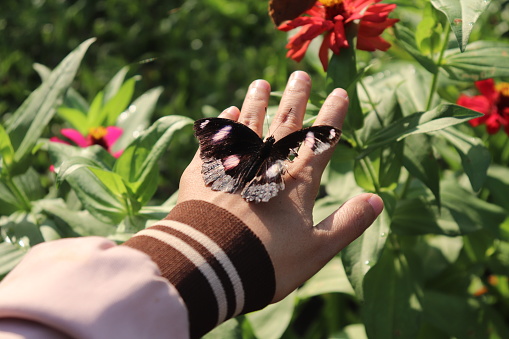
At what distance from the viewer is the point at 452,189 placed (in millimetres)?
1386

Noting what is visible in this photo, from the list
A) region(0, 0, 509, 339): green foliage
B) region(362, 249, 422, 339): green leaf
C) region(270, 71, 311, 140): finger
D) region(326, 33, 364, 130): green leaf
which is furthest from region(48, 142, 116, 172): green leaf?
region(362, 249, 422, 339): green leaf

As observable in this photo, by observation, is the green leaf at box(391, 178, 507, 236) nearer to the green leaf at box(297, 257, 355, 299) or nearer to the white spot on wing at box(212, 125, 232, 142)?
the green leaf at box(297, 257, 355, 299)

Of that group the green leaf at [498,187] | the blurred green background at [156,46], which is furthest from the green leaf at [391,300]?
the blurred green background at [156,46]

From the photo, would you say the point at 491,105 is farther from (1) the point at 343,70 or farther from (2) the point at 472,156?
(1) the point at 343,70

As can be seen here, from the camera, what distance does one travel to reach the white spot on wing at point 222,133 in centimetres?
102

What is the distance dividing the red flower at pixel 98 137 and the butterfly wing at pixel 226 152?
475mm

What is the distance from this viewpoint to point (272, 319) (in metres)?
1.42

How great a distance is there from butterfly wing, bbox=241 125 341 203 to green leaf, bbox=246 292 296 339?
0.51m

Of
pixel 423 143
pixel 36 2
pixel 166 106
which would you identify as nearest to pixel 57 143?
pixel 423 143

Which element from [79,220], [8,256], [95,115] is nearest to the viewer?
[8,256]

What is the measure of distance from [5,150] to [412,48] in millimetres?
853

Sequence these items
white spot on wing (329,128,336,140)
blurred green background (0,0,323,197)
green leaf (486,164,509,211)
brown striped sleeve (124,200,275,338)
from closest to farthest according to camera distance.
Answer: brown striped sleeve (124,200,275,338) < white spot on wing (329,128,336,140) < green leaf (486,164,509,211) < blurred green background (0,0,323,197)

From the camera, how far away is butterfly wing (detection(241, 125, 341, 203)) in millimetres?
939

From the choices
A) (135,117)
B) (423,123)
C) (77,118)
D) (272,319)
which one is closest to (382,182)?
(423,123)
